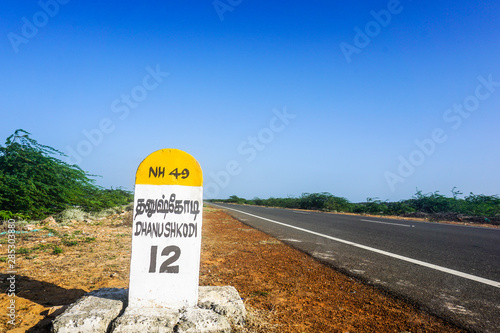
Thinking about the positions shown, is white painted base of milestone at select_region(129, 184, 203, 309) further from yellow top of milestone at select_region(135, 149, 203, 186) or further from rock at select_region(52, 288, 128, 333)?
rock at select_region(52, 288, 128, 333)

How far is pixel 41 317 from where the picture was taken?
263cm

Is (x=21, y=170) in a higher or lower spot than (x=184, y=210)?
higher

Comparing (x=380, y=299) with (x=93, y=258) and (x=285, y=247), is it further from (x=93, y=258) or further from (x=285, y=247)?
(x=93, y=258)

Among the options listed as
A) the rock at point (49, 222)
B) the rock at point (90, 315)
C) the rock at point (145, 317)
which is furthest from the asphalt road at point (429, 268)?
the rock at point (49, 222)

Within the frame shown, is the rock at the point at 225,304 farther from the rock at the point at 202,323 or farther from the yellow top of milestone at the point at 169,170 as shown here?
the yellow top of milestone at the point at 169,170

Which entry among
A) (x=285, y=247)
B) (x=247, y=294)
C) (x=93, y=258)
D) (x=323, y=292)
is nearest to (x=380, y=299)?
(x=323, y=292)

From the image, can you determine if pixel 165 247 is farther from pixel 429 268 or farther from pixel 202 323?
pixel 429 268

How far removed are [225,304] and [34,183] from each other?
8.15m

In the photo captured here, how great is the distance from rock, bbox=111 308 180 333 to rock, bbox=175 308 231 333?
Result: 0.07 m

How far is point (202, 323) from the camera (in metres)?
2.29

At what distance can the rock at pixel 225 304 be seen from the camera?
252 cm

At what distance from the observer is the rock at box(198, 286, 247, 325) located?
8.28 ft

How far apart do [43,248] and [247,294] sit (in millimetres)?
4184

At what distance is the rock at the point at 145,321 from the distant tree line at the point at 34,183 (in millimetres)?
7136
